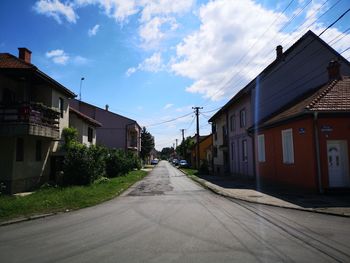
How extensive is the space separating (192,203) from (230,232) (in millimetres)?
6033

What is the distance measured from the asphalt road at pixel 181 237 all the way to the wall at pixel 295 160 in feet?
17.9

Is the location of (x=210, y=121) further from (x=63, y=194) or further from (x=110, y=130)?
(x=63, y=194)

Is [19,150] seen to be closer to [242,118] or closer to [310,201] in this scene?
[310,201]

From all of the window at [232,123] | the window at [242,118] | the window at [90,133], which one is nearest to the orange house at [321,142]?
the window at [242,118]

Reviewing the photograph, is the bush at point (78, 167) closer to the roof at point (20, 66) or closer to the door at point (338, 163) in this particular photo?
the roof at point (20, 66)

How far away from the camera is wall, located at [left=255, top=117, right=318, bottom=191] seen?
16.3 m

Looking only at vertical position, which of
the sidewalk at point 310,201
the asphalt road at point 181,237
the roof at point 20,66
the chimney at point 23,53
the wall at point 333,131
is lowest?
the asphalt road at point 181,237

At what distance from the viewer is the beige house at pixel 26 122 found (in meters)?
→ 17.6

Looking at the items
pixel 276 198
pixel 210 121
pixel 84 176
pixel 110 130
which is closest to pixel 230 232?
pixel 276 198

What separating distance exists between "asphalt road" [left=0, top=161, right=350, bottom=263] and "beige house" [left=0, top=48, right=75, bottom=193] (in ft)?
25.7

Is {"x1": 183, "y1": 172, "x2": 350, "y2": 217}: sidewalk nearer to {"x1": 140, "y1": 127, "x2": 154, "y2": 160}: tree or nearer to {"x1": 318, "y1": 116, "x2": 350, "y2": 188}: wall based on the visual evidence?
{"x1": 318, "y1": 116, "x2": 350, "y2": 188}: wall

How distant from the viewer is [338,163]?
16359 millimetres

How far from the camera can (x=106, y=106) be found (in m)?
64.9

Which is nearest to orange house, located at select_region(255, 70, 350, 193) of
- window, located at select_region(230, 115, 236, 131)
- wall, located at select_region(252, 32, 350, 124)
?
wall, located at select_region(252, 32, 350, 124)
